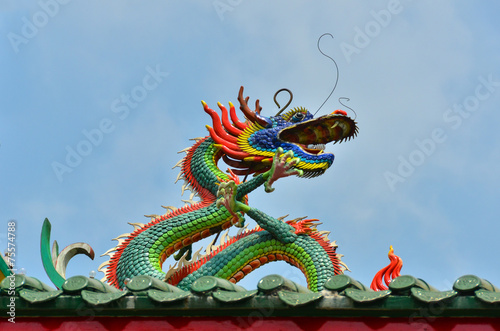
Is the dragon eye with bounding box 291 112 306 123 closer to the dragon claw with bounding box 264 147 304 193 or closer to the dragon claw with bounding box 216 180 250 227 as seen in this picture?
the dragon claw with bounding box 264 147 304 193

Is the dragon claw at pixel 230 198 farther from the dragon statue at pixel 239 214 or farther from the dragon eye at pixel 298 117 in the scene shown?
the dragon eye at pixel 298 117

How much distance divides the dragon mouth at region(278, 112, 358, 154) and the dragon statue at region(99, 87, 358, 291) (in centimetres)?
1

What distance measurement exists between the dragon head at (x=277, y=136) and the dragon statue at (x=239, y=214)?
0.01 metres

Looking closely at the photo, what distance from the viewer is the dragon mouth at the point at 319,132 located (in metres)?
10.2

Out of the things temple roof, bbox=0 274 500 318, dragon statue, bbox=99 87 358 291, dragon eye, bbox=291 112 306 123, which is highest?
dragon eye, bbox=291 112 306 123

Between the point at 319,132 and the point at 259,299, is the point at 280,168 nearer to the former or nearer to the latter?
the point at 319,132

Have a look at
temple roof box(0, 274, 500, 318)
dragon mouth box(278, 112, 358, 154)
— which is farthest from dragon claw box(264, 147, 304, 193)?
temple roof box(0, 274, 500, 318)

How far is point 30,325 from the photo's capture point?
17.6ft

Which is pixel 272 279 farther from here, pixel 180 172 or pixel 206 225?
pixel 180 172

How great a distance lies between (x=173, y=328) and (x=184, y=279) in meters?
4.11

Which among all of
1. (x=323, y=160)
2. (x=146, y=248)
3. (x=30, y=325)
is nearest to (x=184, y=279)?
(x=146, y=248)

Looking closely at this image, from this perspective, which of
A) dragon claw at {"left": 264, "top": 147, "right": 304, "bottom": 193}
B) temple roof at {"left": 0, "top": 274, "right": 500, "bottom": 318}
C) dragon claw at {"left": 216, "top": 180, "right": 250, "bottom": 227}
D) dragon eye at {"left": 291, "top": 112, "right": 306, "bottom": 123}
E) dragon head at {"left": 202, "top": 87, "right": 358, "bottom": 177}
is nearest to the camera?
temple roof at {"left": 0, "top": 274, "right": 500, "bottom": 318}

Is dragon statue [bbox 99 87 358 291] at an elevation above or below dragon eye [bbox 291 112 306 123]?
below

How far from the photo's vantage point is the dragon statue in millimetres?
9516
